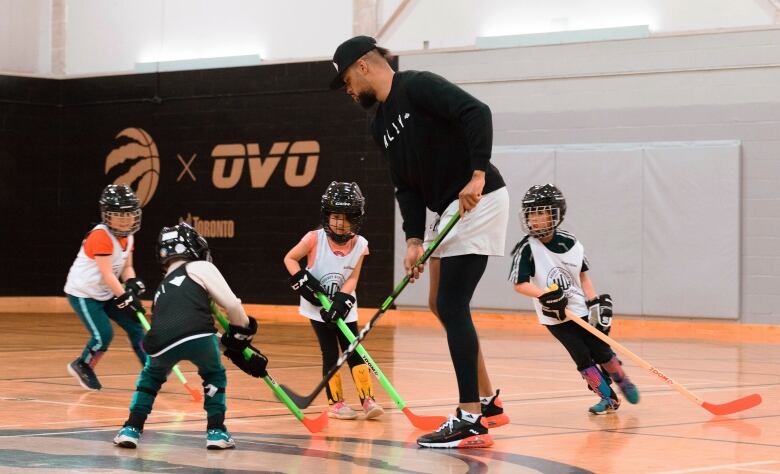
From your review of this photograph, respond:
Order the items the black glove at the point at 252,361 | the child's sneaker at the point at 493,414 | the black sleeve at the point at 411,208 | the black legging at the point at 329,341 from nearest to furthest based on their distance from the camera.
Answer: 1. the black glove at the point at 252,361
2. the black sleeve at the point at 411,208
3. the child's sneaker at the point at 493,414
4. the black legging at the point at 329,341

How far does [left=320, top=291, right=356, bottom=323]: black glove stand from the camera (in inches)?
238

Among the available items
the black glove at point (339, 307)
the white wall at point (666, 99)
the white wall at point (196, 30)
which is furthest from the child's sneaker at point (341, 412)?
the white wall at point (196, 30)

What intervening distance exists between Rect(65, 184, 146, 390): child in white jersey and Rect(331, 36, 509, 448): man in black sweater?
8.04ft

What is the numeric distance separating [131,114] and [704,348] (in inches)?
415

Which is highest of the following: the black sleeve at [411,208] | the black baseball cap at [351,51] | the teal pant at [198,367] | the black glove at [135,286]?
the black baseball cap at [351,51]

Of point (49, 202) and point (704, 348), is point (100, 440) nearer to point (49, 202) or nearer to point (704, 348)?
point (704, 348)

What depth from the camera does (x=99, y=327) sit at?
25.6 feet

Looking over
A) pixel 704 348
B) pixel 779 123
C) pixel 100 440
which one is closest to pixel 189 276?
pixel 100 440

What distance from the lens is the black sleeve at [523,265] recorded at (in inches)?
262

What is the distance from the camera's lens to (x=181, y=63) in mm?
18750

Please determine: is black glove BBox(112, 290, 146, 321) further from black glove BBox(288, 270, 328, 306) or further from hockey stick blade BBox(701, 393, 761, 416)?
hockey stick blade BBox(701, 393, 761, 416)

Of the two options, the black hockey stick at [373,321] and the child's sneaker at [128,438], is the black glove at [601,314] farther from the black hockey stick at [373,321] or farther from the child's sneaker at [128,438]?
the child's sneaker at [128,438]

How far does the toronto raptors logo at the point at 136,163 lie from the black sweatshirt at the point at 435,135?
46.6ft

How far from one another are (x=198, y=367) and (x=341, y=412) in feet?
4.17
